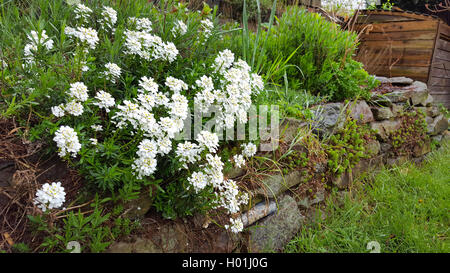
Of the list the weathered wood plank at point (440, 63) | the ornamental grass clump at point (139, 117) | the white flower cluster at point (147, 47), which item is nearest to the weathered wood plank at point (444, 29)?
the weathered wood plank at point (440, 63)

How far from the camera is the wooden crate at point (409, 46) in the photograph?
5.27 m

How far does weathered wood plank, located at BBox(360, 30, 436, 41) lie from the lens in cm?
527

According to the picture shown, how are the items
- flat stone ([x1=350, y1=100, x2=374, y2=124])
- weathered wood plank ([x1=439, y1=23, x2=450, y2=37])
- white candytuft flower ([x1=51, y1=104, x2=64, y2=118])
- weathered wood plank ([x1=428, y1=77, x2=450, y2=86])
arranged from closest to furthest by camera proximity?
white candytuft flower ([x1=51, y1=104, x2=64, y2=118]) < flat stone ([x1=350, y1=100, x2=374, y2=124]) < weathered wood plank ([x1=439, y1=23, x2=450, y2=37]) < weathered wood plank ([x1=428, y1=77, x2=450, y2=86])

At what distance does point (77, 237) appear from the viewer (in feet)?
4.34

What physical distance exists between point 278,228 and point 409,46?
17.1 ft

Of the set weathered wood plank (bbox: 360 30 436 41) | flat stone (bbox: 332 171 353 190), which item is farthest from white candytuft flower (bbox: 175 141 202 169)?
weathered wood plank (bbox: 360 30 436 41)

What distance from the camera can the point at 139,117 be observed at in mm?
1390

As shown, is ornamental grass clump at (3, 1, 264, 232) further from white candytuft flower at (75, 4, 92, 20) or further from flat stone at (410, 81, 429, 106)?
flat stone at (410, 81, 429, 106)

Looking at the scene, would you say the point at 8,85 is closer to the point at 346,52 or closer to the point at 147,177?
the point at 147,177

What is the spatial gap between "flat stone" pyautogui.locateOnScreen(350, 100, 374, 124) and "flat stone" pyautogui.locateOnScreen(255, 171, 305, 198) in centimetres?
123

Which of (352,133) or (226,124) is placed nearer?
(226,124)

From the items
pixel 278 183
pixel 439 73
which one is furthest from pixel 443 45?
pixel 278 183

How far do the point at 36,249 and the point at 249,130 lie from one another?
4.71ft
